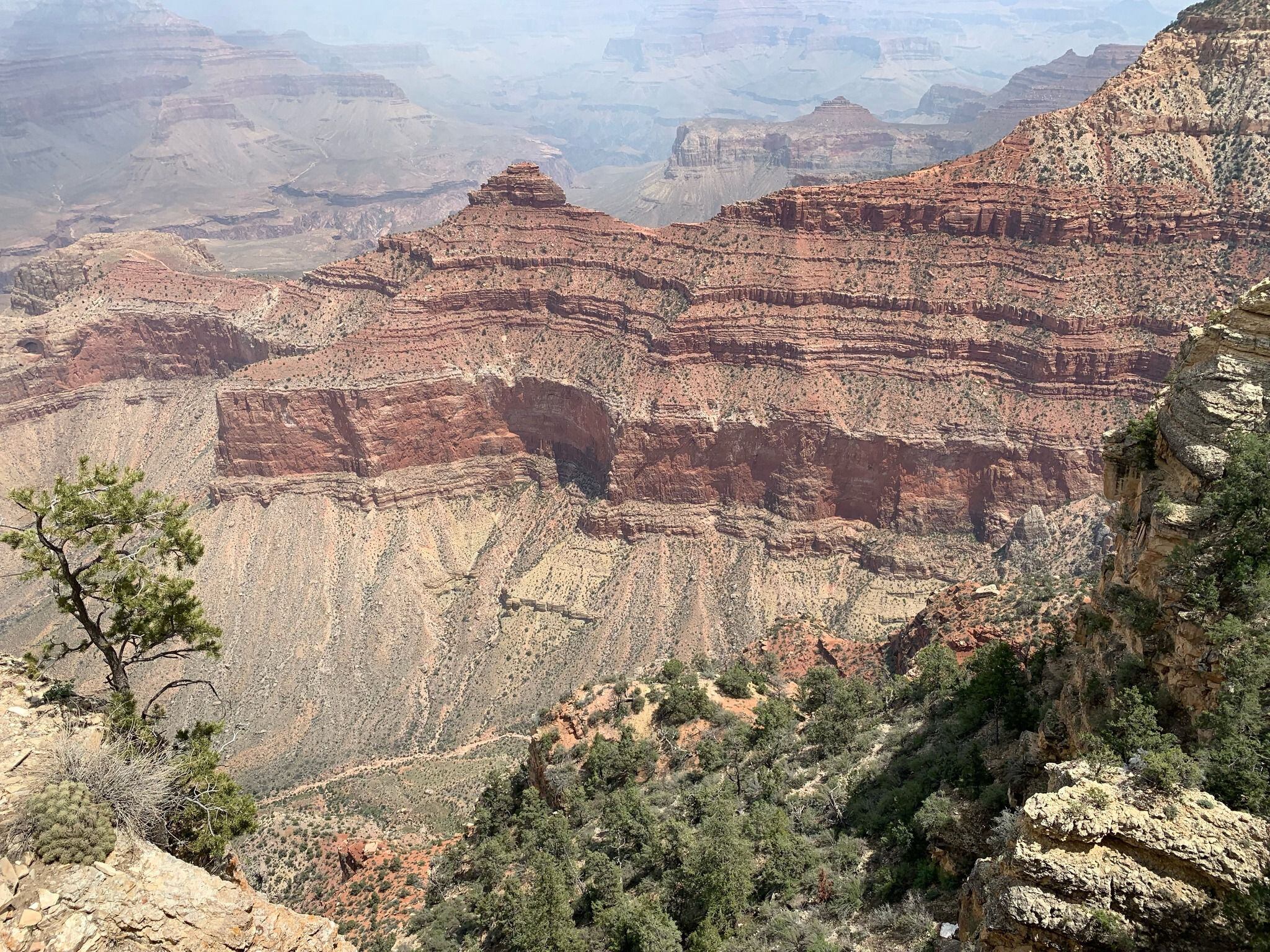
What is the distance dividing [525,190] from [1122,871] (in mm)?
98095

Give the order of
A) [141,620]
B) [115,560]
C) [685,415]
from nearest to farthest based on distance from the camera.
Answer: [115,560], [141,620], [685,415]

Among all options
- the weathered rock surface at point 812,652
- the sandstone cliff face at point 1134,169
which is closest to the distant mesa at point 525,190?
the sandstone cliff face at point 1134,169

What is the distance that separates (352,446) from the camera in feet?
301

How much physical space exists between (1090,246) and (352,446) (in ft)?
247

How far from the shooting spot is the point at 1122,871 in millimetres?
14203

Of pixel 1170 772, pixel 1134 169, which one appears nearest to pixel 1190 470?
pixel 1170 772

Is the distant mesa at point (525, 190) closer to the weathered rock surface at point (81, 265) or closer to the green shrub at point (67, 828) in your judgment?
the weathered rock surface at point (81, 265)

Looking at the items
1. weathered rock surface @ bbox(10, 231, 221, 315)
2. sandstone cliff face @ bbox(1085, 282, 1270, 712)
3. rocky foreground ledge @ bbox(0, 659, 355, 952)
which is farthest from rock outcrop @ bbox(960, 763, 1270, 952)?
weathered rock surface @ bbox(10, 231, 221, 315)

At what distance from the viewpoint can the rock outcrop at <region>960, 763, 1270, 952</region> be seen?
44.9ft

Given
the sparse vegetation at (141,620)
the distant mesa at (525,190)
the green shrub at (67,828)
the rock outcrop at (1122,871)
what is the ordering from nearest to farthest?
the rock outcrop at (1122,871)
the green shrub at (67,828)
the sparse vegetation at (141,620)
the distant mesa at (525,190)

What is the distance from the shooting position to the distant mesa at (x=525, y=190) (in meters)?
101

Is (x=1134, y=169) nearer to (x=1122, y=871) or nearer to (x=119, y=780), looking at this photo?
(x=1122, y=871)

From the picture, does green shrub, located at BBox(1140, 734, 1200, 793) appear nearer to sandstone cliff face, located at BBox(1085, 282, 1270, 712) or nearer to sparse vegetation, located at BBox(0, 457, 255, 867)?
sandstone cliff face, located at BBox(1085, 282, 1270, 712)

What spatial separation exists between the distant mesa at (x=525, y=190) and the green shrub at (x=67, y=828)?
9427 centimetres
